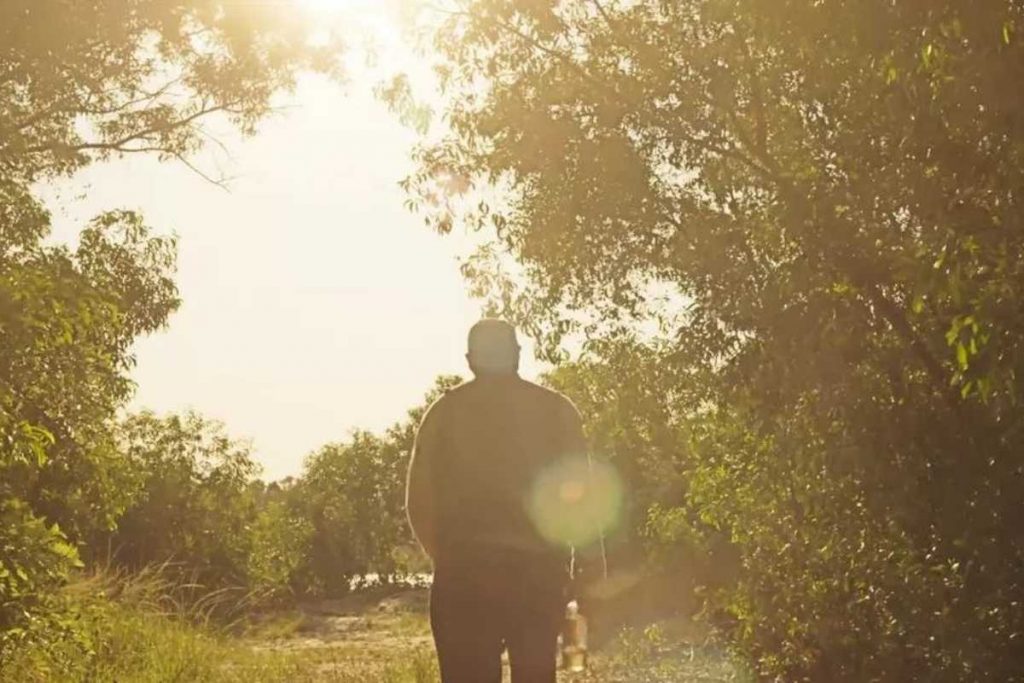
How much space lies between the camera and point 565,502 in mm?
4926

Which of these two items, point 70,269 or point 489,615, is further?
point 70,269

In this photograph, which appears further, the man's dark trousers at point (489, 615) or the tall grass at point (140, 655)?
the tall grass at point (140, 655)

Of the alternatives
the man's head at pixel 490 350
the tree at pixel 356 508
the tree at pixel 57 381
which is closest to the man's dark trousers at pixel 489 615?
the man's head at pixel 490 350

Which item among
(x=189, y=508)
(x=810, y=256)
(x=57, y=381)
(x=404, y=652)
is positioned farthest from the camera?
(x=189, y=508)

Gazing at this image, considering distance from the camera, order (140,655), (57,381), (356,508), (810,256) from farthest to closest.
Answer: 1. (356,508)
2. (140,655)
3. (57,381)
4. (810,256)

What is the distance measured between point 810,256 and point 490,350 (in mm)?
4026

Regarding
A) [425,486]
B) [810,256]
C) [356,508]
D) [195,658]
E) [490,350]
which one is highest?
[356,508]

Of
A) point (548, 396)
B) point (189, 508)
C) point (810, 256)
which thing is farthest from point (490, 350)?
point (189, 508)

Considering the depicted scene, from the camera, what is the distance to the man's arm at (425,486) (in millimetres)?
4957

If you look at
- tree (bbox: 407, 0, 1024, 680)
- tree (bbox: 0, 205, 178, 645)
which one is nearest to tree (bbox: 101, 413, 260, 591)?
tree (bbox: 0, 205, 178, 645)

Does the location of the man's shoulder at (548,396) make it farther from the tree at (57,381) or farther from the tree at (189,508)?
the tree at (189,508)

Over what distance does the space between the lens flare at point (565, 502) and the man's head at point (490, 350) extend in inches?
18.4

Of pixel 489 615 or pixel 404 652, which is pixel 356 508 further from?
pixel 489 615

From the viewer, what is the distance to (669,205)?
1032 centimetres
